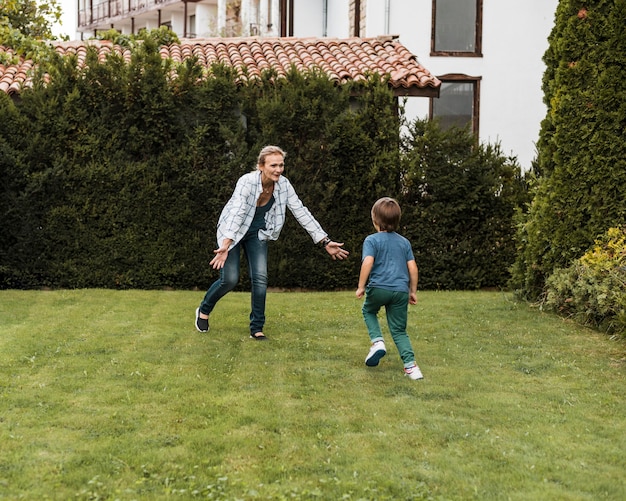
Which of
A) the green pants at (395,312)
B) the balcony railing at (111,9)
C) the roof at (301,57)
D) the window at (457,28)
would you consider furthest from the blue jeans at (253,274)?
the balcony railing at (111,9)

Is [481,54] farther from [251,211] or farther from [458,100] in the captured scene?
[251,211]

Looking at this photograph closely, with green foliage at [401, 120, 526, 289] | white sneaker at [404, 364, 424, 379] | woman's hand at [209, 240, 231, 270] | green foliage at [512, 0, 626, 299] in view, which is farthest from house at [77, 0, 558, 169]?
white sneaker at [404, 364, 424, 379]

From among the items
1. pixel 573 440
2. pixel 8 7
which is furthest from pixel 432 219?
pixel 573 440

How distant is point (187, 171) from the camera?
1388cm

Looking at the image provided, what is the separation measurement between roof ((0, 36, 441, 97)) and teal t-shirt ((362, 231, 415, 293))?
7.81 metres

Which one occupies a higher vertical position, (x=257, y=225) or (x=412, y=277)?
(x=257, y=225)

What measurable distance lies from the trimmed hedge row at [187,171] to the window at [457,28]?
1069cm

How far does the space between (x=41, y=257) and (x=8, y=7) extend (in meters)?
4.76

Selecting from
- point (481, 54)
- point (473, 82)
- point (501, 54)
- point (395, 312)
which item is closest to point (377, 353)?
point (395, 312)

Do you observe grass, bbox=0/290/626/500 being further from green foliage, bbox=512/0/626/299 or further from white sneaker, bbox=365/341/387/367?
green foliage, bbox=512/0/626/299

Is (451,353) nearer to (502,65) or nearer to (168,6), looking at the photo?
(502,65)

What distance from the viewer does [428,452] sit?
16.8 feet

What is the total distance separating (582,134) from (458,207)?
3872 mm

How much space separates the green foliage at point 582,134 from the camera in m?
10.4
